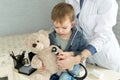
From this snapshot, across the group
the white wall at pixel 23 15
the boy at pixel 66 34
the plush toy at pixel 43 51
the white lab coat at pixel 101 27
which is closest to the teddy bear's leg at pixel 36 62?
the plush toy at pixel 43 51

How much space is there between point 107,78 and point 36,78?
0.41 metres

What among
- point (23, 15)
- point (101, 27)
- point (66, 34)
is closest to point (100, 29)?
point (101, 27)

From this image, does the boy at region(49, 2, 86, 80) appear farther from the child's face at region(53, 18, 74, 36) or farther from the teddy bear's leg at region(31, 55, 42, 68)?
the teddy bear's leg at region(31, 55, 42, 68)

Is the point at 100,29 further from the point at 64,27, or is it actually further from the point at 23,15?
the point at 23,15

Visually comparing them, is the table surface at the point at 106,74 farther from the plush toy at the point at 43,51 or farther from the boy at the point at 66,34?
the plush toy at the point at 43,51

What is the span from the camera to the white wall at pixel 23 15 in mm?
2363

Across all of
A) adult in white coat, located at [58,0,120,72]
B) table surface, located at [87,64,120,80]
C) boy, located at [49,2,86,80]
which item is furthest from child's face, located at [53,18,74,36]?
table surface, located at [87,64,120,80]

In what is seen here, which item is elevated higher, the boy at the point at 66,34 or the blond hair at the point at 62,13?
the blond hair at the point at 62,13

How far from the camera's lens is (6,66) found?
1.92 m

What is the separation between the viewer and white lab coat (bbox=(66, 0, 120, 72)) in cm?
139

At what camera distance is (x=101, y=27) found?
139 centimetres

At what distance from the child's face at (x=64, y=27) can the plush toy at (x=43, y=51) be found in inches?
3.1

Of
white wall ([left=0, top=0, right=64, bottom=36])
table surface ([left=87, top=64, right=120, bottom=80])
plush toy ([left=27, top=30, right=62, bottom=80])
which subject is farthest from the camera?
white wall ([left=0, top=0, right=64, bottom=36])

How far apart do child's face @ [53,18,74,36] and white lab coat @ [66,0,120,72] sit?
0.18 meters
